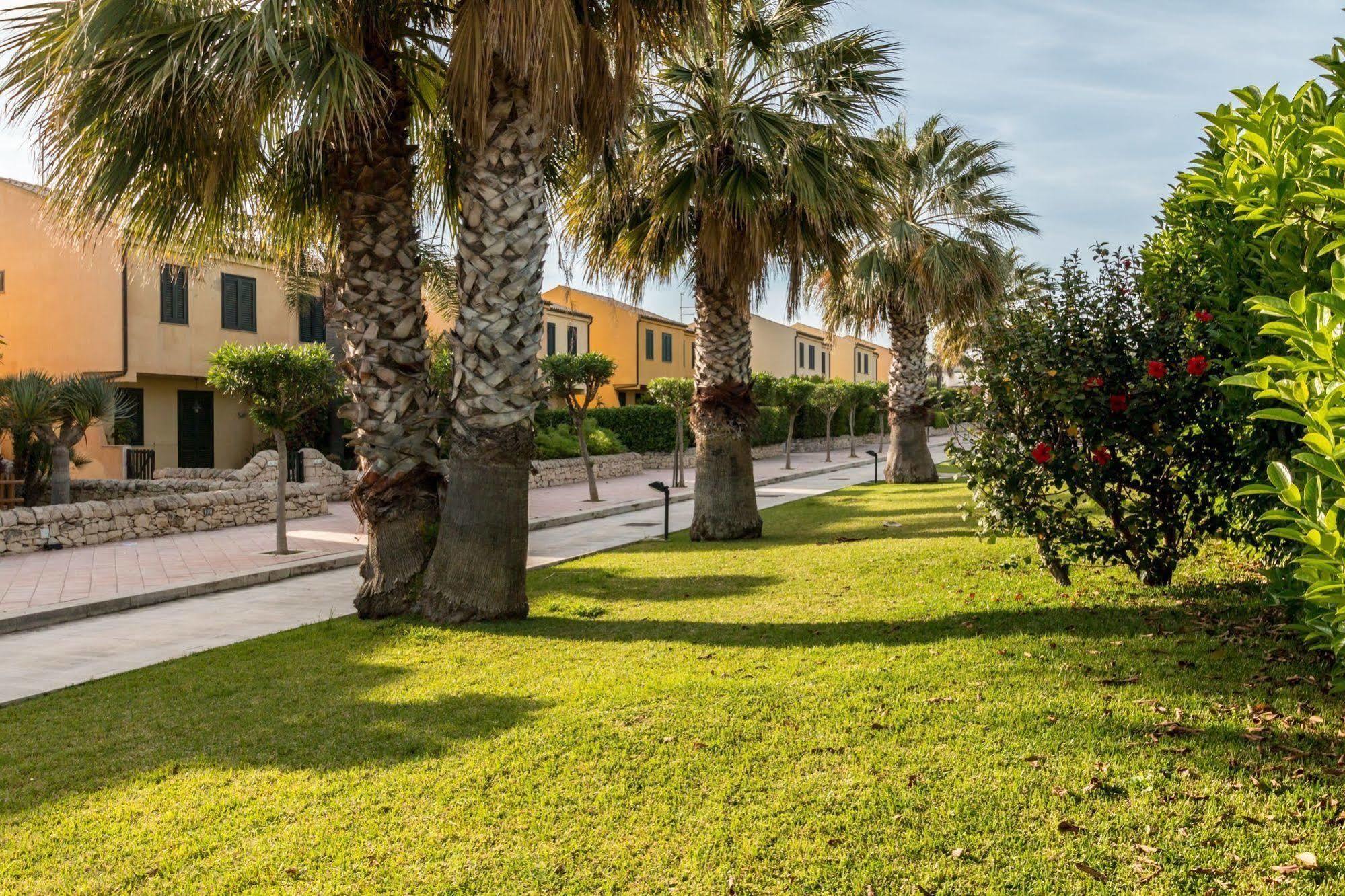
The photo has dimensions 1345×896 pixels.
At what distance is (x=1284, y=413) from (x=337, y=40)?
23.5ft

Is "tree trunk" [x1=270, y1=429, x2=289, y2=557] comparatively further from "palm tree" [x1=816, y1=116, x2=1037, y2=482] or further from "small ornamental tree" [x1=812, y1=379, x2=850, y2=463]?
"small ornamental tree" [x1=812, y1=379, x2=850, y2=463]

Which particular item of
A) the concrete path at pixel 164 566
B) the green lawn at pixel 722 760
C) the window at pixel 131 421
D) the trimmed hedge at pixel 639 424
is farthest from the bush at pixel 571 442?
the green lawn at pixel 722 760

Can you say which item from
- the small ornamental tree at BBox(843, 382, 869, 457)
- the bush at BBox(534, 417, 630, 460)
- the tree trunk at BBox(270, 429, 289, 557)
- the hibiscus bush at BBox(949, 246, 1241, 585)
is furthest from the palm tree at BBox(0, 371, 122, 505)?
the small ornamental tree at BBox(843, 382, 869, 457)

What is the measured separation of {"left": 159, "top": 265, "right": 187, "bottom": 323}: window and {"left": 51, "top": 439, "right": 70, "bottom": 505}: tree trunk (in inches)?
365

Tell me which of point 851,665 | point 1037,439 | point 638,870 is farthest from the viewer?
point 1037,439

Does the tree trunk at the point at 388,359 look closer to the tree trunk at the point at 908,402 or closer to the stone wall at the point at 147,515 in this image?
the stone wall at the point at 147,515

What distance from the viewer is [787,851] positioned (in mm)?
3711

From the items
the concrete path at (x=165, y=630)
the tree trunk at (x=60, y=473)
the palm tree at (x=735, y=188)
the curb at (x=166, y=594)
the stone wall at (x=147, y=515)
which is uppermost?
the palm tree at (x=735, y=188)

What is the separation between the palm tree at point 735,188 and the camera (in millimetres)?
12086

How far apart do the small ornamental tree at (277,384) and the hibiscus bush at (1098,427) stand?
34.6 feet

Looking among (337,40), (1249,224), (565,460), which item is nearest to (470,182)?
(337,40)

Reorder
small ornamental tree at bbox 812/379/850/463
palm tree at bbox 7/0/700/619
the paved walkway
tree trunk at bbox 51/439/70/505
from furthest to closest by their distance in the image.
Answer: small ornamental tree at bbox 812/379/850/463
tree trunk at bbox 51/439/70/505
the paved walkway
palm tree at bbox 7/0/700/619

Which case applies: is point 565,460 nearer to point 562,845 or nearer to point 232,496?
point 232,496

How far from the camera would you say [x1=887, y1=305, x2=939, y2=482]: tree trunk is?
23.0 m
